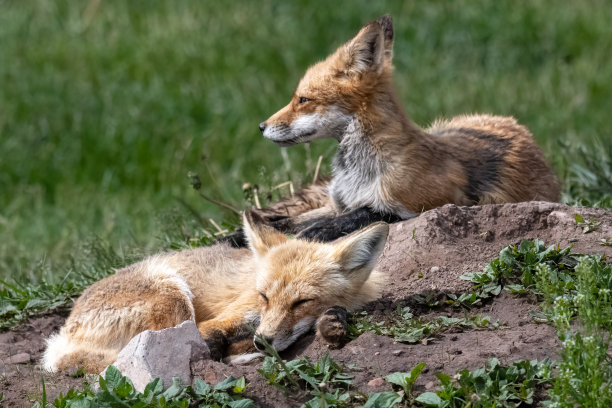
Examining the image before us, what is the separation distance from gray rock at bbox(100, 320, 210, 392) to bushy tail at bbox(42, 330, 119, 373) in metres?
0.59

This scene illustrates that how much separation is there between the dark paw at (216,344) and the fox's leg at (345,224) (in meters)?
1.24

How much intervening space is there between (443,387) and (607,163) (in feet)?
16.7

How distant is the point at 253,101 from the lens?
12.6m

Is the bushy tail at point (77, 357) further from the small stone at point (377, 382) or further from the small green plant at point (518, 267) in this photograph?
Result: the small green plant at point (518, 267)

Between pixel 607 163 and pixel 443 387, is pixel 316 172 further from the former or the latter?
pixel 443 387

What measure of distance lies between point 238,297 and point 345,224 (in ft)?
3.54

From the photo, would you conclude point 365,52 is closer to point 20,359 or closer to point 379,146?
point 379,146

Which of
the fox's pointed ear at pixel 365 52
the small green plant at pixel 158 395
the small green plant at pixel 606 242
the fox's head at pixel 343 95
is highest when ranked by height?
the fox's pointed ear at pixel 365 52

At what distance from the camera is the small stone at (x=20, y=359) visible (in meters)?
5.51

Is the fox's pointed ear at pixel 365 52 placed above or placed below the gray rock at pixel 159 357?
above

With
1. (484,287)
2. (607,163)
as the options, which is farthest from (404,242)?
(607,163)

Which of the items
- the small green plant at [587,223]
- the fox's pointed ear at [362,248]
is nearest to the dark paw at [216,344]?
the fox's pointed ear at [362,248]

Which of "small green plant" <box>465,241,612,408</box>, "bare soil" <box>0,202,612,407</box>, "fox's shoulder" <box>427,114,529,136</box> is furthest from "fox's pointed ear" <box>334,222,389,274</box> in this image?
"fox's shoulder" <box>427,114,529,136</box>

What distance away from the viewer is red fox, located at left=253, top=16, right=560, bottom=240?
588cm
